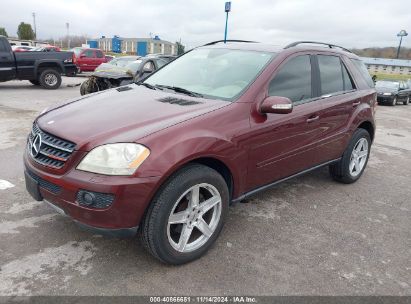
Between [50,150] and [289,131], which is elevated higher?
[289,131]

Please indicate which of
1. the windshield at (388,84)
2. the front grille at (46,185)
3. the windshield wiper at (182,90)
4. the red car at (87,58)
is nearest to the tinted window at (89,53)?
the red car at (87,58)

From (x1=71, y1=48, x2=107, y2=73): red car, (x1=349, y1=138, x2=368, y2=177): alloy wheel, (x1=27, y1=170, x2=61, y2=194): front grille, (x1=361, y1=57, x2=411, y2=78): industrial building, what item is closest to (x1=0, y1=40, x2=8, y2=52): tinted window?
(x1=71, y1=48, x2=107, y2=73): red car

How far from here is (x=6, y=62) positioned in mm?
12703

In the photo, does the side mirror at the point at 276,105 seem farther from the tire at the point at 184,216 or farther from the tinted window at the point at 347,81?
the tinted window at the point at 347,81

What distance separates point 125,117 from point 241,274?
1.52 metres

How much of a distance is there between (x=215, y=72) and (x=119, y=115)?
1.22m

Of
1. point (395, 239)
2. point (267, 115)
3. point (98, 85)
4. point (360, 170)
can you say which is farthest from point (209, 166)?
point (98, 85)

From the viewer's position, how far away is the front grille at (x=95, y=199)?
8.05 ft

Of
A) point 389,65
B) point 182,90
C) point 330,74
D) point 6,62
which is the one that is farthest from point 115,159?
point 389,65

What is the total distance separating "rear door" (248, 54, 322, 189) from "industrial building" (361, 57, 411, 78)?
71.9 meters

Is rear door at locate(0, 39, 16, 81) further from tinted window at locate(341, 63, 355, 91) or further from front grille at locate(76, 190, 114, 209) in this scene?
front grille at locate(76, 190, 114, 209)

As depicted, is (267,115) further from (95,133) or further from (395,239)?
(395,239)

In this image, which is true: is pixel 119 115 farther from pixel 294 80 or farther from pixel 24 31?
pixel 24 31

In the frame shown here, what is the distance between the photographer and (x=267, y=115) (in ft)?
10.9
